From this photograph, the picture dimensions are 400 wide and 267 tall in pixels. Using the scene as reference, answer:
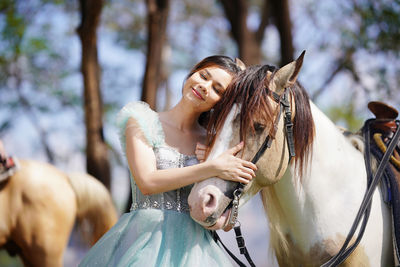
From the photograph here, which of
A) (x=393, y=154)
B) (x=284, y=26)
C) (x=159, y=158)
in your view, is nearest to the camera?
(x=159, y=158)

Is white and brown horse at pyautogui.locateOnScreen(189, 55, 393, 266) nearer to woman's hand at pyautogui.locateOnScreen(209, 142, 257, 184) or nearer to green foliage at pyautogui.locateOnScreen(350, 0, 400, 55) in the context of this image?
woman's hand at pyautogui.locateOnScreen(209, 142, 257, 184)

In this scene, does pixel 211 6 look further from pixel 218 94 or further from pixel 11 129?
pixel 218 94

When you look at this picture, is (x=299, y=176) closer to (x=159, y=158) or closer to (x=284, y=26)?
(x=159, y=158)

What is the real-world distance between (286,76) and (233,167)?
0.45 meters

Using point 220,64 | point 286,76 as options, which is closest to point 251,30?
point 220,64

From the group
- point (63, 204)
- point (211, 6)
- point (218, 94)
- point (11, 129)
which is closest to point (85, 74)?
point (63, 204)

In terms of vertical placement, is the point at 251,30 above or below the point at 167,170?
above

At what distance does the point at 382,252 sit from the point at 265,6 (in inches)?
274

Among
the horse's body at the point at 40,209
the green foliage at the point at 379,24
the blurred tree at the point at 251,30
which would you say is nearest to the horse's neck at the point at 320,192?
the horse's body at the point at 40,209

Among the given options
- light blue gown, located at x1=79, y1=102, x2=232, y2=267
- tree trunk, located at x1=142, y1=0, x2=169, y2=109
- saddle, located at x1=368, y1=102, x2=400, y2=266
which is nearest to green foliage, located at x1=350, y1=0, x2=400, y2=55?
tree trunk, located at x1=142, y1=0, x2=169, y2=109

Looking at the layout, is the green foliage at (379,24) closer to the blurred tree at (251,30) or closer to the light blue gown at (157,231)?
the blurred tree at (251,30)

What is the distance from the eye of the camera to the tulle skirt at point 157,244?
165 cm

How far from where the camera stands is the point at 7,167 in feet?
13.5

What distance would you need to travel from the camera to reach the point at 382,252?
6.32 feet
